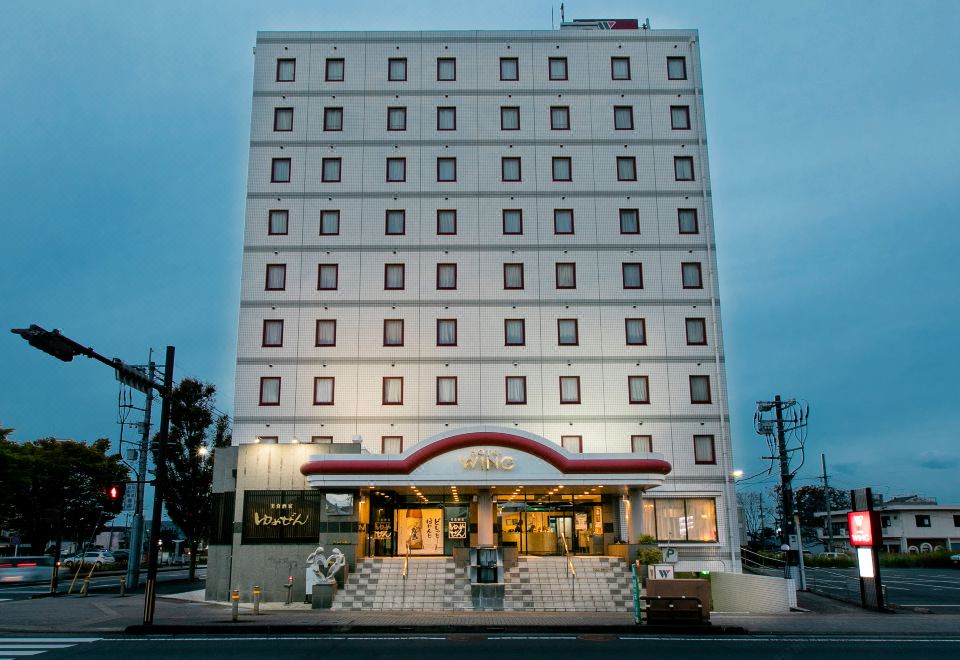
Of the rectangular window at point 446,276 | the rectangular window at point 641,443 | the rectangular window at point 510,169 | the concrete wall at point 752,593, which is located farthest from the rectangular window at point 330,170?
the concrete wall at point 752,593

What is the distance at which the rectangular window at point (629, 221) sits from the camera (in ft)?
135

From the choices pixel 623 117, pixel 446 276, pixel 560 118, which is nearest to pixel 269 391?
pixel 446 276

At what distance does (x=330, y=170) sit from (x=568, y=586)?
25.3 metres

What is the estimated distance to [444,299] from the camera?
39.9 m

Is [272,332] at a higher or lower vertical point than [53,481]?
higher

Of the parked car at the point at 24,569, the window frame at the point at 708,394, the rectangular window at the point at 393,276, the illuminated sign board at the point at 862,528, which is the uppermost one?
the rectangular window at the point at 393,276

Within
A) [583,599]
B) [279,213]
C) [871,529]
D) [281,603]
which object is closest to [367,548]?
[281,603]

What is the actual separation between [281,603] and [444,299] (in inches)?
656

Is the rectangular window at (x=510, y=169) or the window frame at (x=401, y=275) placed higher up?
the rectangular window at (x=510, y=169)

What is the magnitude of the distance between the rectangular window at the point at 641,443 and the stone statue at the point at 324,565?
51.1 feet

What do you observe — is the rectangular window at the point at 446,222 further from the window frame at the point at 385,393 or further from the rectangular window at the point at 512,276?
the window frame at the point at 385,393

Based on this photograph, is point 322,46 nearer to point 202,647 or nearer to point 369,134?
point 369,134

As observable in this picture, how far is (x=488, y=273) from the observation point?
4031cm

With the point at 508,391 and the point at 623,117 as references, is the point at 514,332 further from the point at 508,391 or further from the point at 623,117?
the point at 623,117
